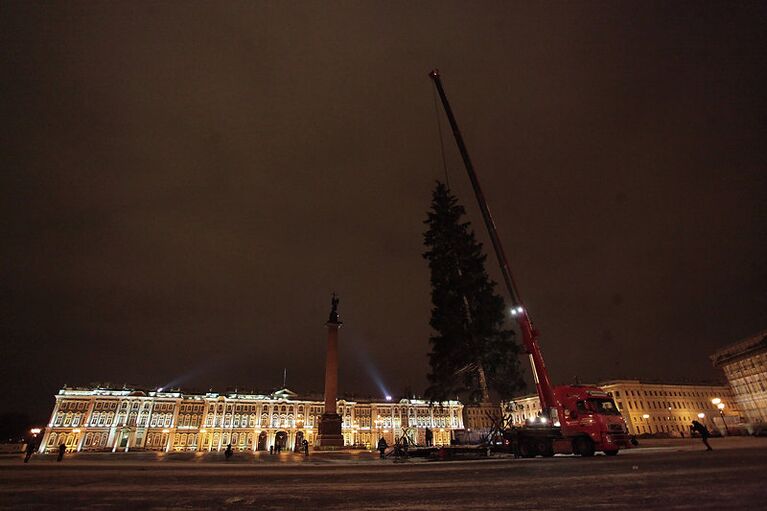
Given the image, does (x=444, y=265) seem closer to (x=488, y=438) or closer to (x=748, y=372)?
(x=488, y=438)

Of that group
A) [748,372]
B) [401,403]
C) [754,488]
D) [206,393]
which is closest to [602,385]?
[748,372]

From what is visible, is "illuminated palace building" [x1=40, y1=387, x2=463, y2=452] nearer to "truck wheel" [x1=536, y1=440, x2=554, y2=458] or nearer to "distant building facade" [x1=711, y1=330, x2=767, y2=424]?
"distant building facade" [x1=711, y1=330, x2=767, y2=424]

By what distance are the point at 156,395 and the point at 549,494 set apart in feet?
385

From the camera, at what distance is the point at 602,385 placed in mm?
100188

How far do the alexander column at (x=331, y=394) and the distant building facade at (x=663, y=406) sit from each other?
69.7 m

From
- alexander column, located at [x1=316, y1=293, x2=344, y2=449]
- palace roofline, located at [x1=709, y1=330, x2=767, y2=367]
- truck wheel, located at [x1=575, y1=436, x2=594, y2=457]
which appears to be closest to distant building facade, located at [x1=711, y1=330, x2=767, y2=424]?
palace roofline, located at [x1=709, y1=330, x2=767, y2=367]

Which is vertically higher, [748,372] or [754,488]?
[748,372]

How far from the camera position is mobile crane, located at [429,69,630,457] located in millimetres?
15375

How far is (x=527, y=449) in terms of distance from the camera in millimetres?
17297

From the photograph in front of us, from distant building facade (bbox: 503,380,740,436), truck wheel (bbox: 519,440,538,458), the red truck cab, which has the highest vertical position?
distant building facade (bbox: 503,380,740,436)

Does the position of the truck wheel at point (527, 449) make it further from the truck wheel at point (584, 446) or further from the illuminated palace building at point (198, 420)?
the illuminated palace building at point (198, 420)

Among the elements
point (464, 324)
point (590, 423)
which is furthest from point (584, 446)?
point (464, 324)

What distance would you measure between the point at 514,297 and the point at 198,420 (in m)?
104

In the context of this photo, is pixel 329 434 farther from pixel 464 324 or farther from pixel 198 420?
pixel 198 420
